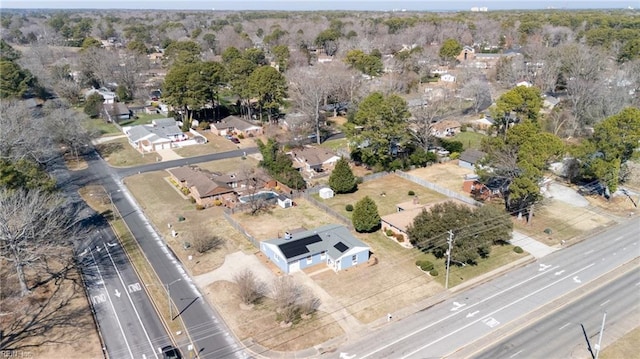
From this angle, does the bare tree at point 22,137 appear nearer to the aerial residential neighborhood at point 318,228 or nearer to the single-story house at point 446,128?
the aerial residential neighborhood at point 318,228

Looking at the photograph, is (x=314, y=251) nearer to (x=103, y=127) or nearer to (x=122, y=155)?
(x=122, y=155)

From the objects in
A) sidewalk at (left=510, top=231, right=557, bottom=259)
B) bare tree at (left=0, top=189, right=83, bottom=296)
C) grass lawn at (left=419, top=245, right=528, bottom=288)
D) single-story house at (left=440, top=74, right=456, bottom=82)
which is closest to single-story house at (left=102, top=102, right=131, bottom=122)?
bare tree at (left=0, top=189, right=83, bottom=296)

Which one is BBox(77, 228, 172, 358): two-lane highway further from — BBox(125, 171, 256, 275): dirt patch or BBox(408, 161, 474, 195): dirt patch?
BBox(408, 161, 474, 195): dirt patch

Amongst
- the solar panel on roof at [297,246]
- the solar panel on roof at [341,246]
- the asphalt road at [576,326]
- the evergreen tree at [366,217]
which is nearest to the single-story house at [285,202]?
the evergreen tree at [366,217]

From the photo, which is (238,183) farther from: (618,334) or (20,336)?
(618,334)

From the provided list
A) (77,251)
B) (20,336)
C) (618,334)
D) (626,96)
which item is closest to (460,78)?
(626,96)

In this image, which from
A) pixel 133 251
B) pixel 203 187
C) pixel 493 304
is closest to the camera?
pixel 493 304

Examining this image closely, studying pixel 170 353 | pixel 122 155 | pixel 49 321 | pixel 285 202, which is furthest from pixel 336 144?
pixel 170 353
